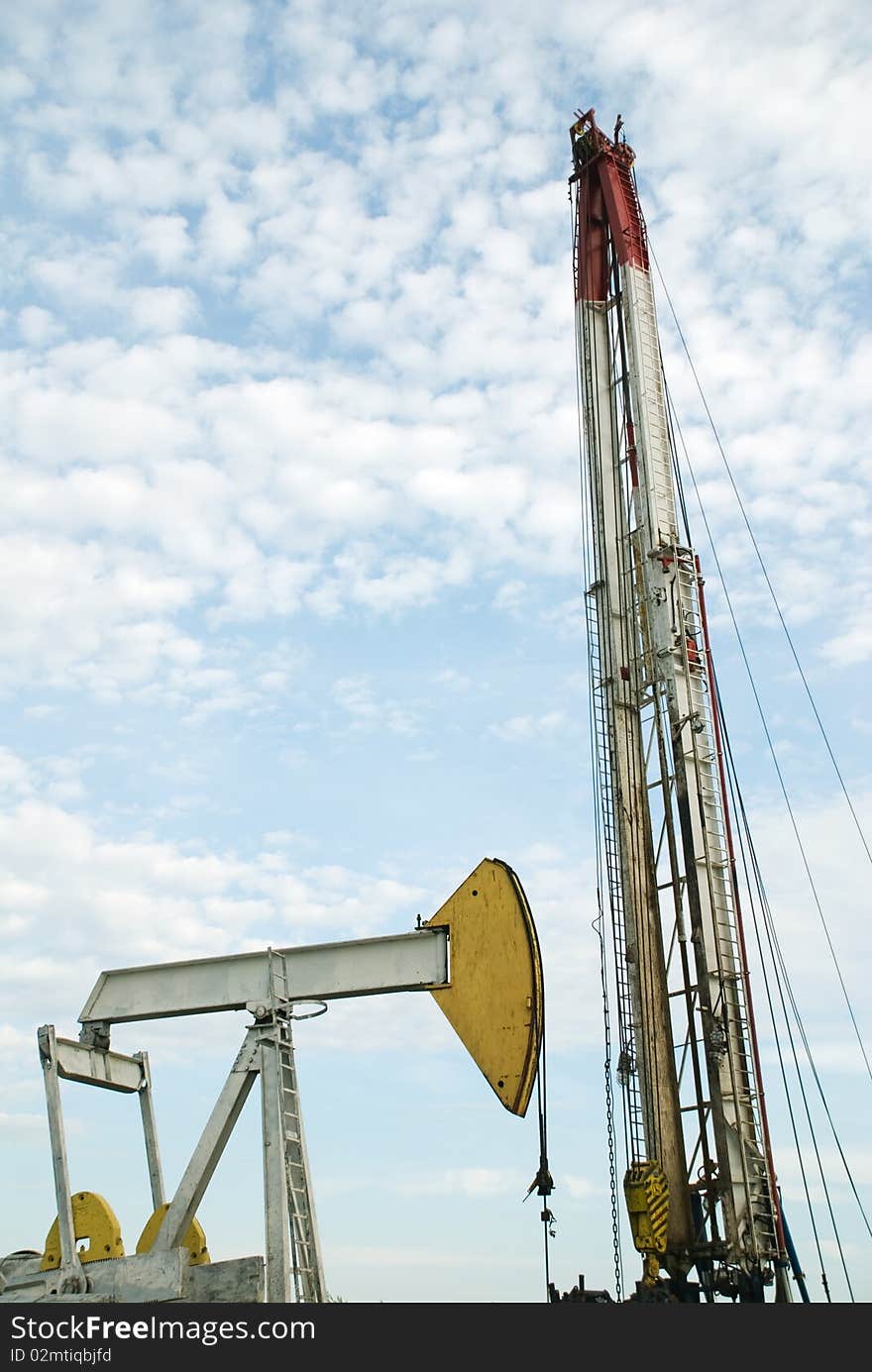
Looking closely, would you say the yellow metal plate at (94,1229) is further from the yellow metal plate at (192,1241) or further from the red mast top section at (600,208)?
the red mast top section at (600,208)

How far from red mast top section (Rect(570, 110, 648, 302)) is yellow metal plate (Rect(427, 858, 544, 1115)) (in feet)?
42.9

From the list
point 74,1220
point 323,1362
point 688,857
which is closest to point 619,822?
point 688,857

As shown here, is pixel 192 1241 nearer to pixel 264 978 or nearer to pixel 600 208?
pixel 264 978

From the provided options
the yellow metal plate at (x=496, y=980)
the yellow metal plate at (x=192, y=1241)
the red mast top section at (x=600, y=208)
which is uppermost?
the red mast top section at (x=600, y=208)

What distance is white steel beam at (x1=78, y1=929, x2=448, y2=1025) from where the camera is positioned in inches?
454

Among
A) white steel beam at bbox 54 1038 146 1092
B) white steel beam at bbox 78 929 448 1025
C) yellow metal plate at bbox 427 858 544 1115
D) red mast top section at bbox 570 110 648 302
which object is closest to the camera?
yellow metal plate at bbox 427 858 544 1115

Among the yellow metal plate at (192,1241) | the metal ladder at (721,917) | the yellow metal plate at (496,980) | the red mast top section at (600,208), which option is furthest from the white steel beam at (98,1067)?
the red mast top section at (600,208)

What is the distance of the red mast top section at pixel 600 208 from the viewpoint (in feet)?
68.2

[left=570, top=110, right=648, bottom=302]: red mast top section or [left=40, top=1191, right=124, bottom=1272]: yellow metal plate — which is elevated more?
[left=570, top=110, right=648, bottom=302]: red mast top section

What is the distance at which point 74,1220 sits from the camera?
12445mm

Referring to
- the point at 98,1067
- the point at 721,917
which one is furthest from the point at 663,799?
the point at 98,1067

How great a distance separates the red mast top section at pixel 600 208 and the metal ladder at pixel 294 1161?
1373cm

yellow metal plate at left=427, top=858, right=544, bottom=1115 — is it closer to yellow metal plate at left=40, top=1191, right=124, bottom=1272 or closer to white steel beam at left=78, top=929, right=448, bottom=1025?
white steel beam at left=78, top=929, right=448, bottom=1025

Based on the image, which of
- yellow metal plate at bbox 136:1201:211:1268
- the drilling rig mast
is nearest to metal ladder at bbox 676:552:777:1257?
the drilling rig mast
